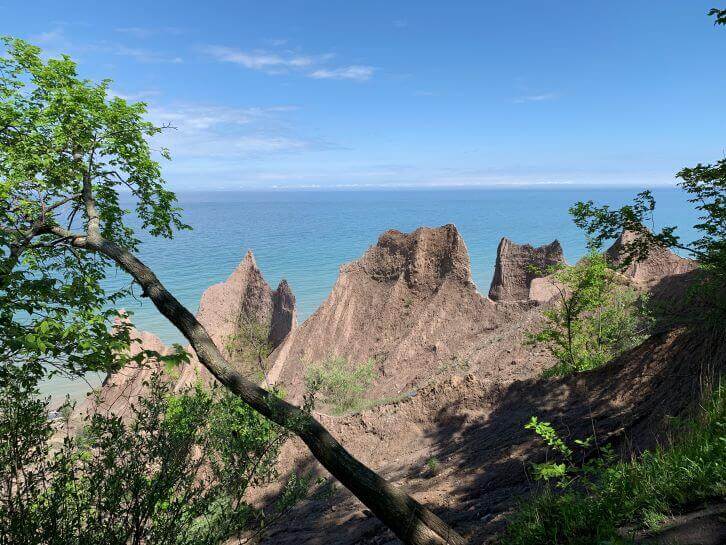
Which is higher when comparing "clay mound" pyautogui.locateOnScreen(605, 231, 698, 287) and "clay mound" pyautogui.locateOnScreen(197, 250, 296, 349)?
"clay mound" pyautogui.locateOnScreen(605, 231, 698, 287)

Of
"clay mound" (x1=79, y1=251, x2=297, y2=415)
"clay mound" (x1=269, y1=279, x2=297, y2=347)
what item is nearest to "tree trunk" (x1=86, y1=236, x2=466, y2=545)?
"clay mound" (x1=79, y1=251, x2=297, y2=415)

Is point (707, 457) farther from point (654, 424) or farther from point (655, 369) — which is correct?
point (655, 369)

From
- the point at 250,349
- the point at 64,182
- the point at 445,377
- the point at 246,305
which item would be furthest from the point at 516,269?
the point at 64,182

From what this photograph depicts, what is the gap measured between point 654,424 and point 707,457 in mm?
4371

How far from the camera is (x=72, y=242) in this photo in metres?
8.42

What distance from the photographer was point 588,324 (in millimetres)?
19500

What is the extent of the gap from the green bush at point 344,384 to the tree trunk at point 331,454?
68.3 feet

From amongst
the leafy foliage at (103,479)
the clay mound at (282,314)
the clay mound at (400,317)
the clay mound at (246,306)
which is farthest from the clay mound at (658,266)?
the leafy foliage at (103,479)

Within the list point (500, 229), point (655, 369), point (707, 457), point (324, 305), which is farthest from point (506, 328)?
point (500, 229)

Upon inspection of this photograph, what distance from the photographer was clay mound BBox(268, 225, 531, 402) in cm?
3306

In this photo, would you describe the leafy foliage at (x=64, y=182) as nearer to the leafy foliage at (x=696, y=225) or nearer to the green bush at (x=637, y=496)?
the green bush at (x=637, y=496)

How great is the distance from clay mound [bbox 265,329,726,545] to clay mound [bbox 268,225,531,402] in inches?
561

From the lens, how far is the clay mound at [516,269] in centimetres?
4181

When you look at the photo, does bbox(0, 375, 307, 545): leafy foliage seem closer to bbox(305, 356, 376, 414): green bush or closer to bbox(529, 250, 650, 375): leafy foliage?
bbox(529, 250, 650, 375): leafy foliage
